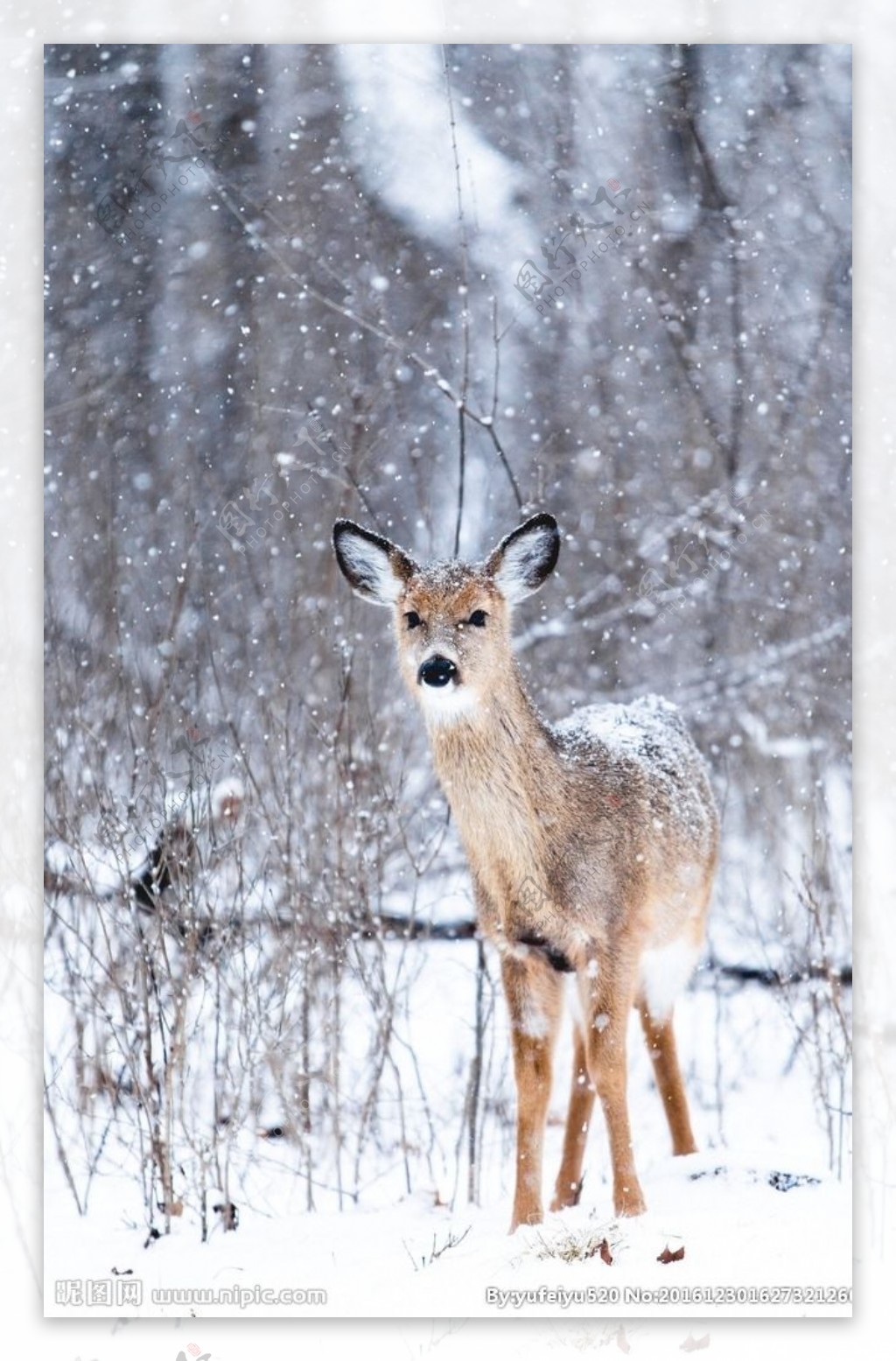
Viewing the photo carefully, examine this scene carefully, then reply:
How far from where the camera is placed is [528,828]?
15.4ft

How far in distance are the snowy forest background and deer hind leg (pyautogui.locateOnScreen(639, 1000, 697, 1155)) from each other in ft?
0.24

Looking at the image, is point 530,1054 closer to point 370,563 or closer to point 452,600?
point 452,600

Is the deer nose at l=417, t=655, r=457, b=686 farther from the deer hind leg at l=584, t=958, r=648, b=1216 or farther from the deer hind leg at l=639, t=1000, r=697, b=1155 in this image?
the deer hind leg at l=639, t=1000, r=697, b=1155

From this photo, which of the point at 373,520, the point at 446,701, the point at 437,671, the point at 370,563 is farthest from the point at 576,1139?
the point at 373,520

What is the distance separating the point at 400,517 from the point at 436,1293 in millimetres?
2410

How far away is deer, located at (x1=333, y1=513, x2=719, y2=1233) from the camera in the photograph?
468cm

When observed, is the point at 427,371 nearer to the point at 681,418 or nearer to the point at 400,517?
the point at 400,517

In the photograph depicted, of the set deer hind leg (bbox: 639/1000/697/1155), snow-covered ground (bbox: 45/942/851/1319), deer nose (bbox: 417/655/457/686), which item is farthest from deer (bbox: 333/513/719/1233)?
deer hind leg (bbox: 639/1000/697/1155)

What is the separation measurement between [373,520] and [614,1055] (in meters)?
1.88

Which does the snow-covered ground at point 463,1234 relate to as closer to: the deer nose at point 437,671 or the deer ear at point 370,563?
the deer nose at point 437,671

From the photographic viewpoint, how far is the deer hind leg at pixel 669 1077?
5164 millimetres

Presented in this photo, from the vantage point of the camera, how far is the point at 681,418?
212 inches

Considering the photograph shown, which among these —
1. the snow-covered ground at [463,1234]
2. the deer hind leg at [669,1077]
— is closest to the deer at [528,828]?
the snow-covered ground at [463,1234]

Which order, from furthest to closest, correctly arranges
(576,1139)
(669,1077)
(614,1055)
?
(669,1077)
(576,1139)
(614,1055)
